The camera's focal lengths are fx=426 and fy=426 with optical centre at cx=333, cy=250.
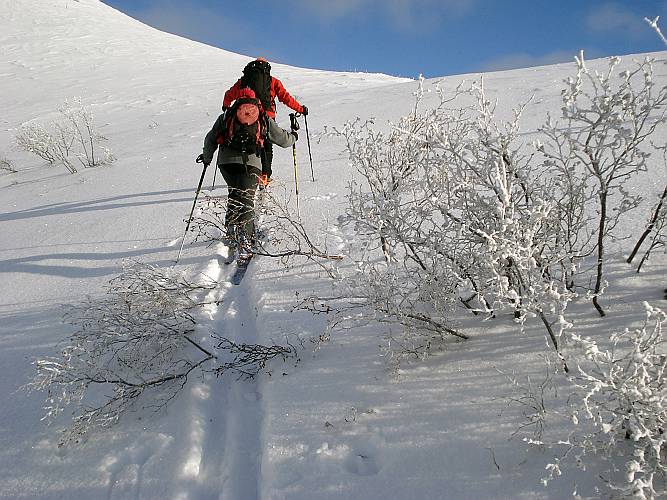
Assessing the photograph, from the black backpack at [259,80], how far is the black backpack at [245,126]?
910 millimetres

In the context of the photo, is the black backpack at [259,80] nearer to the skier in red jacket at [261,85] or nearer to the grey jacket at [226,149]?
the skier in red jacket at [261,85]

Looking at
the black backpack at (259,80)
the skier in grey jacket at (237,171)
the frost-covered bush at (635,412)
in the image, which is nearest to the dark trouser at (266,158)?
the skier in grey jacket at (237,171)

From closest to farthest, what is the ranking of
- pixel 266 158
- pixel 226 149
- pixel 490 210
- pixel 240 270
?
pixel 490 210
pixel 240 270
pixel 226 149
pixel 266 158

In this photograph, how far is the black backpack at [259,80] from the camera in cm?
509

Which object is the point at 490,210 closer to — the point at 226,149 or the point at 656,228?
the point at 656,228

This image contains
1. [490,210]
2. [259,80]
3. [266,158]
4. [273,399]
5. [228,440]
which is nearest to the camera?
[490,210]

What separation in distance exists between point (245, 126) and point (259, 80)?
1.24 meters

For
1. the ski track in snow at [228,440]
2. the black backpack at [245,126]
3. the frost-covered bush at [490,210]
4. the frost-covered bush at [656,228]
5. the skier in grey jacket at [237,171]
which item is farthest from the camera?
the skier in grey jacket at [237,171]

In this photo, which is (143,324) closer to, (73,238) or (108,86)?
(73,238)

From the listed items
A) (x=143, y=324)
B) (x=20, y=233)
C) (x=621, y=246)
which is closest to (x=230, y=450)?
(x=143, y=324)

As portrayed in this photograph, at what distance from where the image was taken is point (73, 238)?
5.20 metres

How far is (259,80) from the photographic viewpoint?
5.11 m

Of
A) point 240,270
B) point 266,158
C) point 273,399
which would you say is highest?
point 266,158

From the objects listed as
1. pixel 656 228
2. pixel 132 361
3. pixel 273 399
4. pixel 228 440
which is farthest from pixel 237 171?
pixel 656 228
